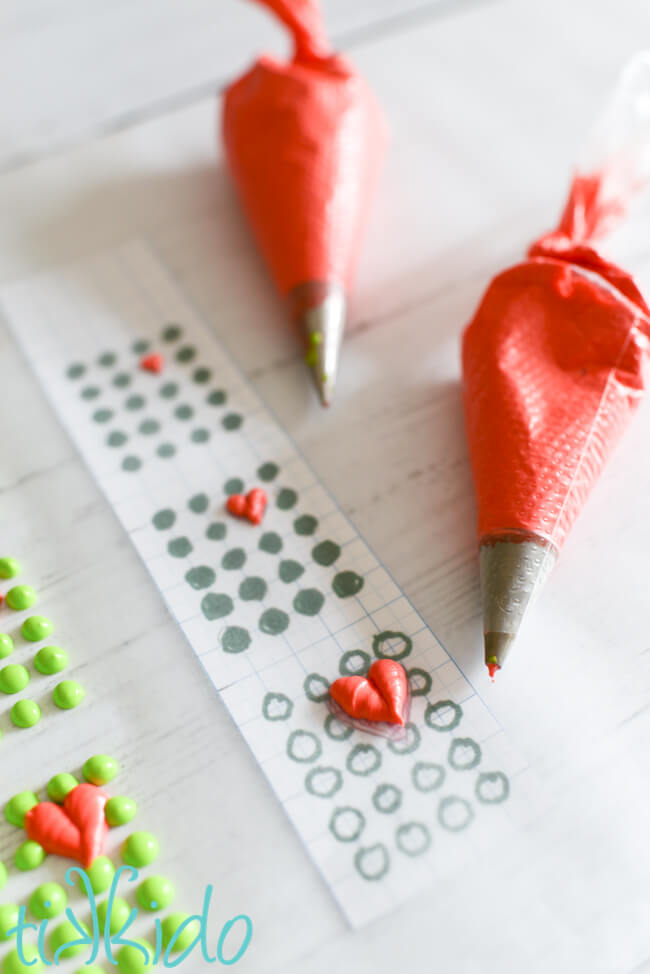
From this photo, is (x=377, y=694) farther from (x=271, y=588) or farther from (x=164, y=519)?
(x=164, y=519)

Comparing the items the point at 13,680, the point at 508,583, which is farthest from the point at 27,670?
the point at 508,583

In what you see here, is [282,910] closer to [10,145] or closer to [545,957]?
[545,957]

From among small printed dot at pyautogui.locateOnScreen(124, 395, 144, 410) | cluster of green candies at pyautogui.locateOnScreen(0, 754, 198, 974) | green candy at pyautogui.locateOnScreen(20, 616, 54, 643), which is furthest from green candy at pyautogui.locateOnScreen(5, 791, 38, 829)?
small printed dot at pyautogui.locateOnScreen(124, 395, 144, 410)

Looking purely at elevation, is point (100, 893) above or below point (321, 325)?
below

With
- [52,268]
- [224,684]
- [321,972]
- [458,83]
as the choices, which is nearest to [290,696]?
[224,684]

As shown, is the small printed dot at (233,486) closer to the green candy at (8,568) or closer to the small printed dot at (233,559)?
the small printed dot at (233,559)

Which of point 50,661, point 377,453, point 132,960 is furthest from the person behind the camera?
point 377,453
